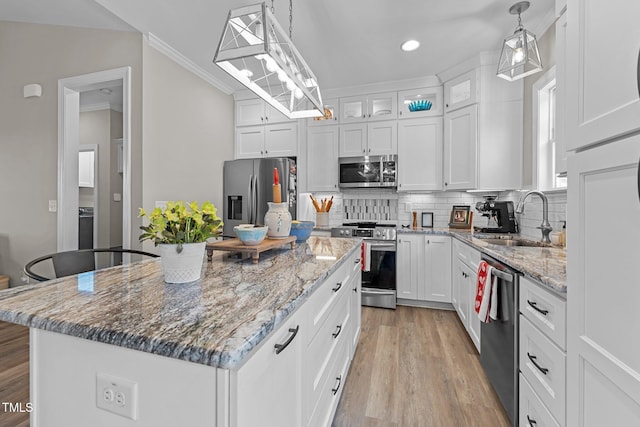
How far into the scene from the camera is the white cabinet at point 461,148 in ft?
10.1

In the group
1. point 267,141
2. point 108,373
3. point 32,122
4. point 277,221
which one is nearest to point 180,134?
point 267,141

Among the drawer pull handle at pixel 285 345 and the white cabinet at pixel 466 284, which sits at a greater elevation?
the drawer pull handle at pixel 285 345

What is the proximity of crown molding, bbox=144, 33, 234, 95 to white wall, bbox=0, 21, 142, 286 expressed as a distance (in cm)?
37

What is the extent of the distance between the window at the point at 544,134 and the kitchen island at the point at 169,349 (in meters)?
2.55

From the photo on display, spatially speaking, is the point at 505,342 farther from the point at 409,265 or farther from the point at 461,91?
the point at 461,91

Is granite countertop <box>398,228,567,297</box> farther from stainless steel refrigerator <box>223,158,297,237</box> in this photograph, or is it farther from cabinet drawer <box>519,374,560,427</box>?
stainless steel refrigerator <box>223,158,297,237</box>

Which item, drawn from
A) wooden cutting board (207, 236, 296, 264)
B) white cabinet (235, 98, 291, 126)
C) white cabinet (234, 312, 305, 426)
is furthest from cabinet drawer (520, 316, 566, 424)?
white cabinet (235, 98, 291, 126)

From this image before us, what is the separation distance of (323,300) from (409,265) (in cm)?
237

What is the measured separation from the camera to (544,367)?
3.98 feet

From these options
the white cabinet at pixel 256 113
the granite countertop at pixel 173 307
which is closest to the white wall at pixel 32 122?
the white cabinet at pixel 256 113

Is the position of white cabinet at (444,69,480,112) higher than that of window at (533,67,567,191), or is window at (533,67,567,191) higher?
white cabinet at (444,69,480,112)

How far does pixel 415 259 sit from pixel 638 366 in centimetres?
264

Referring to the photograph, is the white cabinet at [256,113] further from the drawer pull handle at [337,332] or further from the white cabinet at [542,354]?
the white cabinet at [542,354]

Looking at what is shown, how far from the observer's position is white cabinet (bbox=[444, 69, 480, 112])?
9.98 ft
